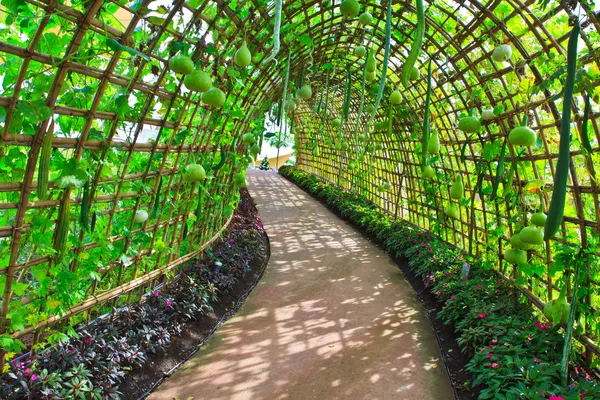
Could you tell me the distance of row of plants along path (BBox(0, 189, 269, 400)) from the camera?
1.82 meters

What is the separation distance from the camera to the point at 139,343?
2408 millimetres

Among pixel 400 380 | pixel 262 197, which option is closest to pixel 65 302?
pixel 400 380

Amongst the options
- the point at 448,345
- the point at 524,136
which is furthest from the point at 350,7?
the point at 448,345

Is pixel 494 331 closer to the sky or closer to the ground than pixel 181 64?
closer to the ground

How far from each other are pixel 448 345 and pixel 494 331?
15.8 inches

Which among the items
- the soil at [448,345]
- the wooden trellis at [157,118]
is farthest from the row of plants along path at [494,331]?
the wooden trellis at [157,118]

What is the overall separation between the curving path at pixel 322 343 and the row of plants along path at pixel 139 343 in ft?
0.45

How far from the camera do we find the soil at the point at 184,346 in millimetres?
2193

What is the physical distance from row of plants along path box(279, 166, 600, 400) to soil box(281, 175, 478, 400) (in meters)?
0.05

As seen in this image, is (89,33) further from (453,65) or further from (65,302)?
(453,65)

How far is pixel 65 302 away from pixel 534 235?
2304mm

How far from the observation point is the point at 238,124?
3.53 meters

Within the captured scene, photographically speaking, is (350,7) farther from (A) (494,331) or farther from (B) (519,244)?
(A) (494,331)

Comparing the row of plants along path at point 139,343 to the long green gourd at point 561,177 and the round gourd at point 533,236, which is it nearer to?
the long green gourd at point 561,177
